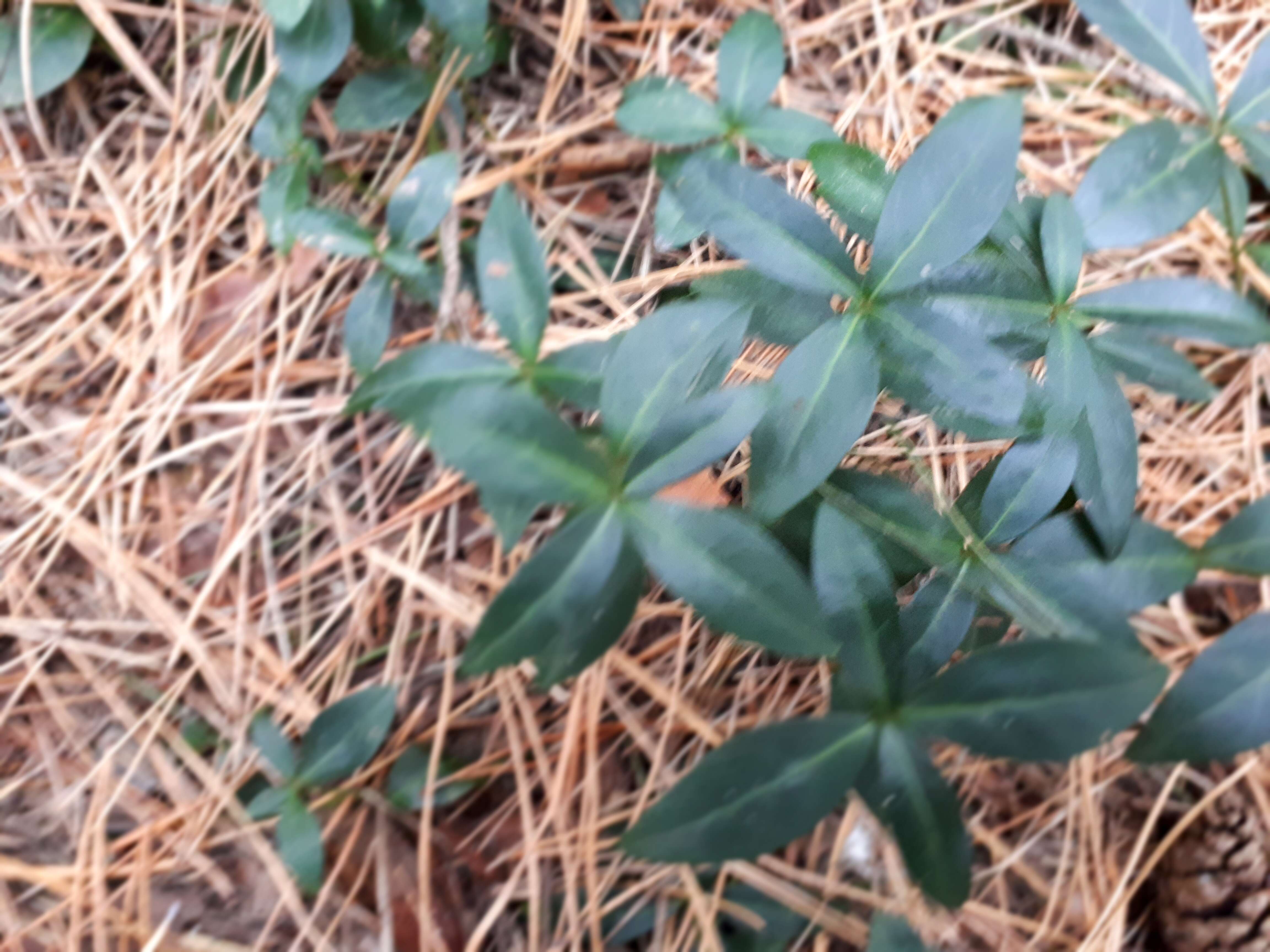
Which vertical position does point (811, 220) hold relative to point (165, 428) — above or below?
above

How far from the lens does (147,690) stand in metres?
0.83

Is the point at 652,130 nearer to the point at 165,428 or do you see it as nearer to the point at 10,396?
the point at 165,428

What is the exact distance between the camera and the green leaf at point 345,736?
2.48 ft

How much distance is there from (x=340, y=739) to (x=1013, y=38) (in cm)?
113

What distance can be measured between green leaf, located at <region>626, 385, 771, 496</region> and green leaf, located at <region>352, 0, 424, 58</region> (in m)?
0.68

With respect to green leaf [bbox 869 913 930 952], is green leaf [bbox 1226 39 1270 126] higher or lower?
higher

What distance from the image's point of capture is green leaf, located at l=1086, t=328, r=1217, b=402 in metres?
0.52

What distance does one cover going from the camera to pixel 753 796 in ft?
1.31

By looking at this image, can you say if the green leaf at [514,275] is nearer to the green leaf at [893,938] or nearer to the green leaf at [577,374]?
the green leaf at [577,374]

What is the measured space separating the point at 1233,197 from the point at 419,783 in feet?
3.22

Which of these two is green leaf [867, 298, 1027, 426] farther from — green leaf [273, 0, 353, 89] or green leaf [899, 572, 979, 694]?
green leaf [273, 0, 353, 89]

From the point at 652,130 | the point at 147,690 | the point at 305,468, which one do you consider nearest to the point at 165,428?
the point at 305,468

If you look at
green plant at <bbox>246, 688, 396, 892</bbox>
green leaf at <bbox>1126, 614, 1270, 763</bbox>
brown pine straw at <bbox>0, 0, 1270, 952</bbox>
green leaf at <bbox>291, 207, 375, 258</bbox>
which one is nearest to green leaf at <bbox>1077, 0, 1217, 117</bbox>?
brown pine straw at <bbox>0, 0, 1270, 952</bbox>

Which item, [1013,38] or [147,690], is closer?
[147,690]
